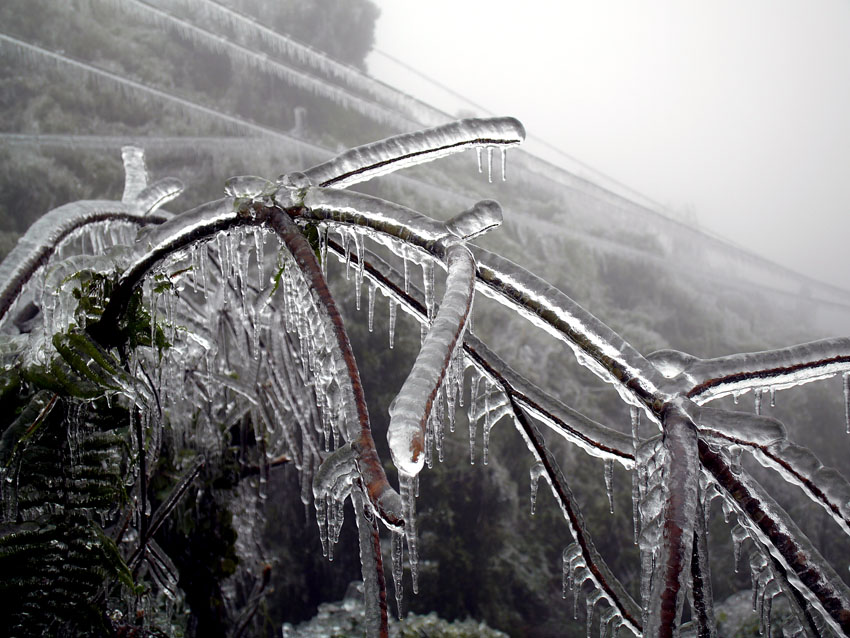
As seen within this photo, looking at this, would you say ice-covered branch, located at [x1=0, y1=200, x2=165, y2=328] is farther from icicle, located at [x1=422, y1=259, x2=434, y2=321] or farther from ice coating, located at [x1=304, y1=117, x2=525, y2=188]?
icicle, located at [x1=422, y1=259, x2=434, y2=321]

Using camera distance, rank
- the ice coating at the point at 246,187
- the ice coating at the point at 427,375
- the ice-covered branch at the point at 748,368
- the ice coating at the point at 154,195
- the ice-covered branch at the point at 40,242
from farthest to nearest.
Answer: the ice coating at the point at 154,195 → the ice-covered branch at the point at 40,242 → the ice coating at the point at 246,187 → the ice-covered branch at the point at 748,368 → the ice coating at the point at 427,375

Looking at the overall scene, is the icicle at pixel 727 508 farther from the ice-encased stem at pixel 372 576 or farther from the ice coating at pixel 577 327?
the ice-encased stem at pixel 372 576

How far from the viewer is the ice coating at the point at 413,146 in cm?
48

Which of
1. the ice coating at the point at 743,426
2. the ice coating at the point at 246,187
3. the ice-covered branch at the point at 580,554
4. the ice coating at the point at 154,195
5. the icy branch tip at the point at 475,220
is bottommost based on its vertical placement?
the ice-covered branch at the point at 580,554

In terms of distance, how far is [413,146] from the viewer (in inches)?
18.9

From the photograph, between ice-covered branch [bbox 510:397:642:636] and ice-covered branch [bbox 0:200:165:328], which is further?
ice-covered branch [bbox 0:200:165:328]

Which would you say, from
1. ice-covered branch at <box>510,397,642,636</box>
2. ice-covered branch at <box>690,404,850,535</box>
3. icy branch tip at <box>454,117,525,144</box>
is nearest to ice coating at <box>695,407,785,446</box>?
ice-covered branch at <box>690,404,850,535</box>

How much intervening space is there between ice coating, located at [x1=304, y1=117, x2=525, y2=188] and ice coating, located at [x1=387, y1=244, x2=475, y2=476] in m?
0.18

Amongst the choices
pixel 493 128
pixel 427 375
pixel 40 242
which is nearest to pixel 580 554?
pixel 427 375

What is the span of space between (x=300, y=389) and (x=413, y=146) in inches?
31.8

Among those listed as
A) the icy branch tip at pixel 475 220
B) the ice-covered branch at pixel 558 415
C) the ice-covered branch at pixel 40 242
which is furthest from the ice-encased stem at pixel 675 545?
the ice-covered branch at pixel 40 242

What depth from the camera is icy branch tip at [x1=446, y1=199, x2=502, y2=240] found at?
1.32ft

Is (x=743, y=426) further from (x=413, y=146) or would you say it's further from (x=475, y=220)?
(x=413, y=146)

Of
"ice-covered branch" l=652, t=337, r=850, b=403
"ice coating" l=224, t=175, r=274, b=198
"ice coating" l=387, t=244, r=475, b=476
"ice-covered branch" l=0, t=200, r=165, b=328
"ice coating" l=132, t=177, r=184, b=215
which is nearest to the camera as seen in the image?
"ice coating" l=387, t=244, r=475, b=476
